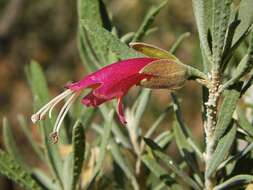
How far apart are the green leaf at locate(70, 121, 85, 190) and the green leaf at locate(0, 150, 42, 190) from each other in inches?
3.3

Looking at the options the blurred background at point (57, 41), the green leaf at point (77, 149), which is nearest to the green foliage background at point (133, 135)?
the green leaf at point (77, 149)

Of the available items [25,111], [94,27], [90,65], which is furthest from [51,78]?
[94,27]

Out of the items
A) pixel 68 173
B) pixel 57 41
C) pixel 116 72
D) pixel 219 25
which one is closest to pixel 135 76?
pixel 116 72

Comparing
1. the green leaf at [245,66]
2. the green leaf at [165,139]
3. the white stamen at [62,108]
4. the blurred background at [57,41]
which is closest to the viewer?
the green leaf at [245,66]

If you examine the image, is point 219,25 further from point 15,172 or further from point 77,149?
point 15,172

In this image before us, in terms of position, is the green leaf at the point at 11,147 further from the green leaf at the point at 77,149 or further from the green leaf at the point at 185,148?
the green leaf at the point at 185,148

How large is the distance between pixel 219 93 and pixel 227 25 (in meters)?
0.09

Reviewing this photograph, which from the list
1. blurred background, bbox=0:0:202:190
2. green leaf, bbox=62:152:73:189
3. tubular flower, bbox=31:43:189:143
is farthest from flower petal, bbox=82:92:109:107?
blurred background, bbox=0:0:202:190

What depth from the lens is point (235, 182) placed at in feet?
2.50

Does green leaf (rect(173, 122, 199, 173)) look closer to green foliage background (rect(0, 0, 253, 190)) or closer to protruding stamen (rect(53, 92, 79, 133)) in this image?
green foliage background (rect(0, 0, 253, 190))

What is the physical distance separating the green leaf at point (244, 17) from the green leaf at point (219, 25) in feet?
0.07

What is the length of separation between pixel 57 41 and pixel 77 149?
10.9 ft

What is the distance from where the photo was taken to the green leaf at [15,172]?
90 centimetres

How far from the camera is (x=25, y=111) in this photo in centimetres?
486
